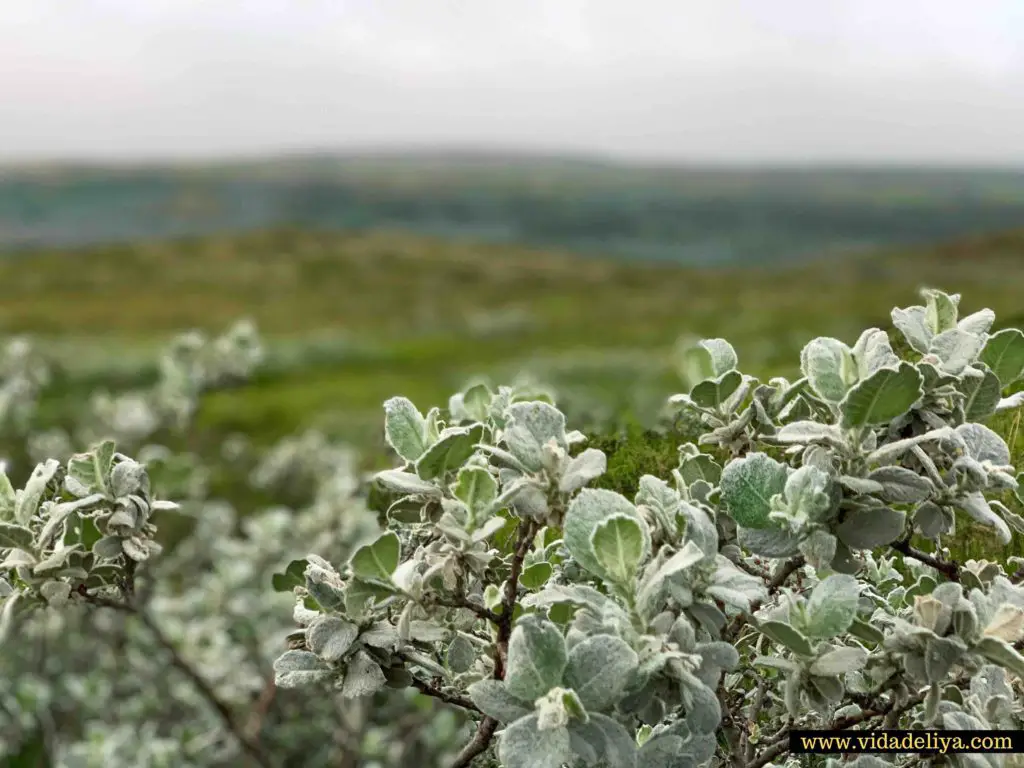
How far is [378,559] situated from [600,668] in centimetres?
32

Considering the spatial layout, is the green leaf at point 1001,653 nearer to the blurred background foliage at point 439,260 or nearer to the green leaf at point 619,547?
the green leaf at point 619,547

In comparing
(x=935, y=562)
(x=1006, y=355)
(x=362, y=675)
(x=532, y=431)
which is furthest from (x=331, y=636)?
(x=1006, y=355)

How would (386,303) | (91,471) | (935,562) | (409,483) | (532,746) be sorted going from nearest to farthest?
(532,746), (409,483), (935,562), (91,471), (386,303)

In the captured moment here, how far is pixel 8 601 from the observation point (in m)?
1.32

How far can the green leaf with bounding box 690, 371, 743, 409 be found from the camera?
1.24 meters

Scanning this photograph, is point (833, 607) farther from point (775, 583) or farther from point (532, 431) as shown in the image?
point (532, 431)

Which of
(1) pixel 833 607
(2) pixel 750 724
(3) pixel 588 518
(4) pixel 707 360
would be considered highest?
(4) pixel 707 360

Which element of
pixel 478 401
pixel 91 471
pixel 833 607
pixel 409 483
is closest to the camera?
pixel 833 607

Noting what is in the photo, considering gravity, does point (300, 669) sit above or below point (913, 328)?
below

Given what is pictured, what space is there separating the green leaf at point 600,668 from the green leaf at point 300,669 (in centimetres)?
45

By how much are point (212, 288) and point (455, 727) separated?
3230 cm

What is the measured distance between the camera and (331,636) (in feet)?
3.78

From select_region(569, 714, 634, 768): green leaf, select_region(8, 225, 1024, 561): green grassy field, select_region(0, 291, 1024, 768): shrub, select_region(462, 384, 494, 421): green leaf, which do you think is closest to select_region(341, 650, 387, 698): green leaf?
select_region(0, 291, 1024, 768): shrub

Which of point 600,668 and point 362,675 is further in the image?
point 362,675
